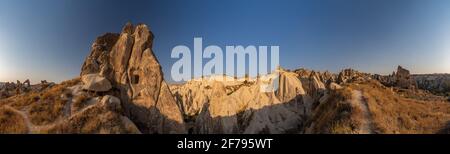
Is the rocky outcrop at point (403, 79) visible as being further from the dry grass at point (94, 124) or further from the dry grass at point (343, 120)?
the dry grass at point (94, 124)

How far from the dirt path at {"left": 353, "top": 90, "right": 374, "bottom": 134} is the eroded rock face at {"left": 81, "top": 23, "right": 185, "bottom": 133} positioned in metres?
11.4

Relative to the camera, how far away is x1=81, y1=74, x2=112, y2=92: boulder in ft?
71.8

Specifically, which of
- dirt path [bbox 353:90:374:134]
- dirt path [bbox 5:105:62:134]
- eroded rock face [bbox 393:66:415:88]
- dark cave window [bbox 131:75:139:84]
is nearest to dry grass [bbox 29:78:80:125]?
dirt path [bbox 5:105:62:134]

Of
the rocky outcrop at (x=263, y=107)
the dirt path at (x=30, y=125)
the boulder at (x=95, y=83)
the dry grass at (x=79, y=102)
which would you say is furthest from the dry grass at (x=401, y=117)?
the rocky outcrop at (x=263, y=107)

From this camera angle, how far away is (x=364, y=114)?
17.8 meters

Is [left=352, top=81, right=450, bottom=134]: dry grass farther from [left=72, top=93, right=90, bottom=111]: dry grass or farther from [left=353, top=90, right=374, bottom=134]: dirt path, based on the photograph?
[left=72, top=93, right=90, bottom=111]: dry grass

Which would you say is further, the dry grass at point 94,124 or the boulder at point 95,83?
the boulder at point 95,83

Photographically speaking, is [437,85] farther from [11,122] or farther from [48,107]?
[11,122]

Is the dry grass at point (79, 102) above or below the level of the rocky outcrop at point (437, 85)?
above

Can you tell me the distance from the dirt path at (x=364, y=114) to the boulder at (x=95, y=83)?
14.0 m

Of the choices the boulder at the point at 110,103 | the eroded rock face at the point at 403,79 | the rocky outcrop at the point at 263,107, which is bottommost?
the rocky outcrop at the point at 263,107

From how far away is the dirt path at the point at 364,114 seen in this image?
16.0 meters
